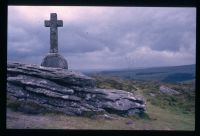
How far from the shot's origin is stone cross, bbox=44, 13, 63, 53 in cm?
761

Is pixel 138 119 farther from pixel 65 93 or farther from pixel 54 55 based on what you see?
pixel 54 55

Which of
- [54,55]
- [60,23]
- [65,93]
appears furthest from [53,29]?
[65,93]

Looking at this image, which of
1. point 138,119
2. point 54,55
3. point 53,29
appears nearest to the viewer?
point 138,119

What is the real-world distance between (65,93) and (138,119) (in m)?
1.67

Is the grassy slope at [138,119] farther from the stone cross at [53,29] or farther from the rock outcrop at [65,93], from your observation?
the stone cross at [53,29]

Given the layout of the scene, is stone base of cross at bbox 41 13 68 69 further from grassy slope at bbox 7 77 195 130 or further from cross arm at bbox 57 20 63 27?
grassy slope at bbox 7 77 195 130

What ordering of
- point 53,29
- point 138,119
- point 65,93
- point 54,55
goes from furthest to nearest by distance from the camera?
point 54,55 < point 53,29 < point 65,93 < point 138,119

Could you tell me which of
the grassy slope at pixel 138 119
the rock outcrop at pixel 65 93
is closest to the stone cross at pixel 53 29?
the rock outcrop at pixel 65 93

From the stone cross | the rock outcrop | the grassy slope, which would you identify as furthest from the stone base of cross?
the grassy slope

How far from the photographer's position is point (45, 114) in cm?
764

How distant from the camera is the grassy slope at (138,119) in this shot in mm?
7234

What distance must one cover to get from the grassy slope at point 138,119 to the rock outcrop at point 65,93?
0.22 m

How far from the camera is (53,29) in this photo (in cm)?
831
